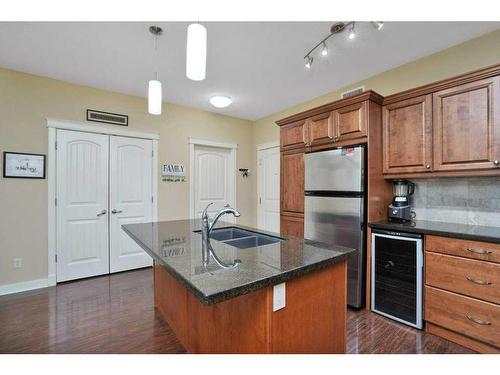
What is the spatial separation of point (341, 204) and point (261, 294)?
1.73 metres

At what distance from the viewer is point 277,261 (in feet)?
4.17

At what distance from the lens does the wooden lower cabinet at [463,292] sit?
1.79 m

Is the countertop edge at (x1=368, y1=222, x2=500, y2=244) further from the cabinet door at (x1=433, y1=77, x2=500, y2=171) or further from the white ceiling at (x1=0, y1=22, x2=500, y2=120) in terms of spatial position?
the white ceiling at (x1=0, y1=22, x2=500, y2=120)

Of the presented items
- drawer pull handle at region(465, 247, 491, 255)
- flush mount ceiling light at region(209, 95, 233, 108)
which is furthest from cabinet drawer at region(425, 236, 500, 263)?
flush mount ceiling light at region(209, 95, 233, 108)

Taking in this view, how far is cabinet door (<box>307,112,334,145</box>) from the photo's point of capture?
2797 millimetres

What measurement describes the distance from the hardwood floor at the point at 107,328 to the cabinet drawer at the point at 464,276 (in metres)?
0.45

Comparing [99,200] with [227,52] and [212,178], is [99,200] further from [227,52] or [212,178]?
[227,52]

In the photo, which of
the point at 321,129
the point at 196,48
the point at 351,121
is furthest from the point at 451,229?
the point at 196,48

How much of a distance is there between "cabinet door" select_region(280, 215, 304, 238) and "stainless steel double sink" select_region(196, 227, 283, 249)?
103cm

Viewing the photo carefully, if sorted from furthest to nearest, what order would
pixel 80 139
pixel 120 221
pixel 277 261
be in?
pixel 120 221 → pixel 80 139 → pixel 277 261

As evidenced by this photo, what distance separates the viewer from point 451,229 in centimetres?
208
